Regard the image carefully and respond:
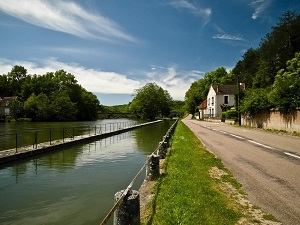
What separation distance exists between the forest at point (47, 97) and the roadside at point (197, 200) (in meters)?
79.5

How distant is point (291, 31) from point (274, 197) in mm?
41299

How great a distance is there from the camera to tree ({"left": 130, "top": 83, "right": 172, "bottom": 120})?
101 meters

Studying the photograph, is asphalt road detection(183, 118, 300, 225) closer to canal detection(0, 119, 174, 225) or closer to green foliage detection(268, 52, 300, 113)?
Answer: canal detection(0, 119, 174, 225)

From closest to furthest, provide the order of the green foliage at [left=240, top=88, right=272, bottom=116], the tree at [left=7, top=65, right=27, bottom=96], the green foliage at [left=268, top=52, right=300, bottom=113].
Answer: the green foliage at [left=268, top=52, right=300, bottom=113] < the green foliage at [left=240, top=88, right=272, bottom=116] < the tree at [left=7, top=65, right=27, bottom=96]

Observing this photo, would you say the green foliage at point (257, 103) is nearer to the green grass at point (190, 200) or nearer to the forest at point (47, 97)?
the green grass at point (190, 200)

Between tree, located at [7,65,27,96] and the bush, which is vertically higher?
tree, located at [7,65,27,96]

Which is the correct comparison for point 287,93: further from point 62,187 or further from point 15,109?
point 15,109

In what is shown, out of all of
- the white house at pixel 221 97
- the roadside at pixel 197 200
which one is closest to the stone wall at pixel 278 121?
the roadside at pixel 197 200

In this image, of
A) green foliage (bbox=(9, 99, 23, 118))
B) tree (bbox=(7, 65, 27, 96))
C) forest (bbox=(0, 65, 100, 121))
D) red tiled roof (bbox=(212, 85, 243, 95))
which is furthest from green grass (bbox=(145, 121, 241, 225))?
tree (bbox=(7, 65, 27, 96))

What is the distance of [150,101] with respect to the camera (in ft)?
330

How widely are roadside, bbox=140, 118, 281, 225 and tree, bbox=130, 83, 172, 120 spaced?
300 feet

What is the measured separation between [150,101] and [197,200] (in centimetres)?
9467

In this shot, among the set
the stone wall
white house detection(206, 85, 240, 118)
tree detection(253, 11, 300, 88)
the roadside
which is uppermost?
tree detection(253, 11, 300, 88)

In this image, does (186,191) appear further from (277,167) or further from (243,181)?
(277,167)
